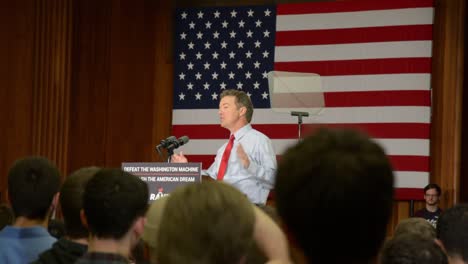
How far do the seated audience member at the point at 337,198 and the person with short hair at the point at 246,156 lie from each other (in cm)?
500

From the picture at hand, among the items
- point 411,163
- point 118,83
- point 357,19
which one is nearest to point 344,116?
point 411,163

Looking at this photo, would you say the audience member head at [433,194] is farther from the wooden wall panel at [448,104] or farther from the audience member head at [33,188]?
the audience member head at [33,188]

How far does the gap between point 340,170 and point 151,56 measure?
28.2ft

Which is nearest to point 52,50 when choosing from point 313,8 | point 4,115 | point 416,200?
point 4,115

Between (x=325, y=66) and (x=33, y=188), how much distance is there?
250 inches

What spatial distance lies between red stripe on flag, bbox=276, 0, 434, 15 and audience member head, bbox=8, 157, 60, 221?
21.0ft

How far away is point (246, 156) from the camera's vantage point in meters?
6.09

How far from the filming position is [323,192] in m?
1.04

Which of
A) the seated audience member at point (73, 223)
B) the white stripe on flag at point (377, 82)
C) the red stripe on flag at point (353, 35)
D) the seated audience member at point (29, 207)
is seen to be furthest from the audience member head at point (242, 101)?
the seated audience member at point (73, 223)

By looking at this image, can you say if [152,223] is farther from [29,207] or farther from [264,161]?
[264,161]

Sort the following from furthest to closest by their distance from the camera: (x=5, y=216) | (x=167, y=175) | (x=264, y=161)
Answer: (x=264, y=161), (x=167, y=175), (x=5, y=216)

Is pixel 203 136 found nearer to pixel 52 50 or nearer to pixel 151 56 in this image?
pixel 151 56

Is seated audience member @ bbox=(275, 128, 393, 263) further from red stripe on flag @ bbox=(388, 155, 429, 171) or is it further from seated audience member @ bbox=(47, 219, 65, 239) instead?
red stripe on flag @ bbox=(388, 155, 429, 171)

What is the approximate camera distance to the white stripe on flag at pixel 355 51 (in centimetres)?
837
